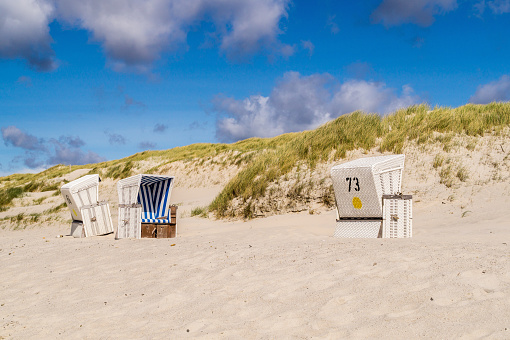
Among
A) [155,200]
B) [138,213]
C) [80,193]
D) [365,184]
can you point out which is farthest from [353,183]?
[80,193]

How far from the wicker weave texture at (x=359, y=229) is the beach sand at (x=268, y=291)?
1660 millimetres

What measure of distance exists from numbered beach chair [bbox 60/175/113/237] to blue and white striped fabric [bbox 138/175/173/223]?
119 cm

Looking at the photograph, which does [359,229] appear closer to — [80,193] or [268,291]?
[268,291]

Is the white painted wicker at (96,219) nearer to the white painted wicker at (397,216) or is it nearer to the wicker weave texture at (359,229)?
the wicker weave texture at (359,229)

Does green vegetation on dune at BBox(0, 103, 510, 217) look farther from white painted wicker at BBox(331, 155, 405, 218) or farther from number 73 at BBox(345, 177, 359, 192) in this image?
number 73 at BBox(345, 177, 359, 192)

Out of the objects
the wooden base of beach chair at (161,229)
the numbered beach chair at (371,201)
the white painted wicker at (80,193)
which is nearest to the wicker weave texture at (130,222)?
the wooden base of beach chair at (161,229)

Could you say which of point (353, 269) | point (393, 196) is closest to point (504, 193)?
point (393, 196)

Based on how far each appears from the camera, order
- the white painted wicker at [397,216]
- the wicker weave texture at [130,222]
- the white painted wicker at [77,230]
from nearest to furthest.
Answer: the white painted wicker at [397,216] → the wicker weave texture at [130,222] → the white painted wicker at [77,230]

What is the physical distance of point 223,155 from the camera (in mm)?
27609

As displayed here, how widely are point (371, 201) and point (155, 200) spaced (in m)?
7.00

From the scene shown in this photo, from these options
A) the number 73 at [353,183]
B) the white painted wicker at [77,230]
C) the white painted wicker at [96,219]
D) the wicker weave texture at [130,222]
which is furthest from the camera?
the white painted wicker at [77,230]

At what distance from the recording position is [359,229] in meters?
9.27

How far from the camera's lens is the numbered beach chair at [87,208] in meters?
12.6

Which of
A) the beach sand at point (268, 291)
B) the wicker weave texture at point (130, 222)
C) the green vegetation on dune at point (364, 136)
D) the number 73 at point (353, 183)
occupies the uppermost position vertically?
the green vegetation on dune at point (364, 136)
